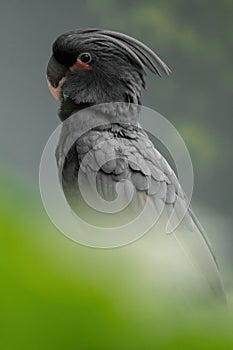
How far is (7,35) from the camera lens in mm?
1894

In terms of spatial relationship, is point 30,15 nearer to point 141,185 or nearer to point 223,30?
point 223,30

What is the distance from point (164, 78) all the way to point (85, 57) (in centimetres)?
101

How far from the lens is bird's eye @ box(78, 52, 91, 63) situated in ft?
3.26

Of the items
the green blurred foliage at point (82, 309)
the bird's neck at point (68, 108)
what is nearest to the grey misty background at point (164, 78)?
the bird's neck at point (68, 108)

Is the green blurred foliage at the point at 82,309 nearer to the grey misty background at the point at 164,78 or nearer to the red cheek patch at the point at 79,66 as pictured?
the red cheek patch at the point at 79,66

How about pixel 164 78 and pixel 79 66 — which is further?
pixel 164 78

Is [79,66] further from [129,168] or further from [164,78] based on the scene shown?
[164,78]

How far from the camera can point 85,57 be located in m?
1.00

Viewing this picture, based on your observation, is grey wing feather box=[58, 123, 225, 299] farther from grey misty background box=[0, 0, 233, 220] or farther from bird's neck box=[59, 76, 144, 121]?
grey misty background box=[0, 0, 233, 220]

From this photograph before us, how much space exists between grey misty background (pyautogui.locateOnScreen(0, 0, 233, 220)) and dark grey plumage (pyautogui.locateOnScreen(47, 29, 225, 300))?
2.78 feet

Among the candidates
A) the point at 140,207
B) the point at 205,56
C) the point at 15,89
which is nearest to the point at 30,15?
the point at 15,89

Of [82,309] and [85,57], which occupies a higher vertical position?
[85,57]

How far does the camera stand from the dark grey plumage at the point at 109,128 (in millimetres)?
877

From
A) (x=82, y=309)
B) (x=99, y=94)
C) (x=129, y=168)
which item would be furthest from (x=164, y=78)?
(x=82, y=309)
